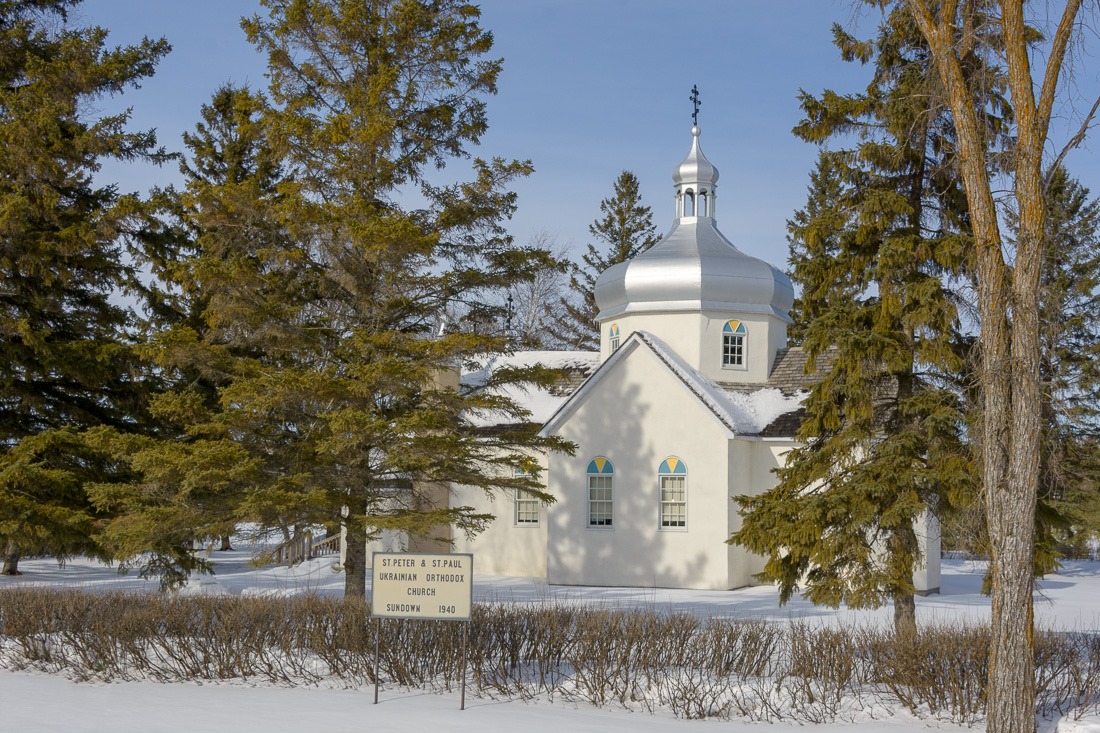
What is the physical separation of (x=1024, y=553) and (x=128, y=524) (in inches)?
445

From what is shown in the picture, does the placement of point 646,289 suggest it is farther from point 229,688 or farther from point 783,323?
point 229,688

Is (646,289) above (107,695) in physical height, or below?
above

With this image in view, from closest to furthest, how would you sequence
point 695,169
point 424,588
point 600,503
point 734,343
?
1. point 424,588
2. point 600,503
3. point 734,343
4. point 695,169

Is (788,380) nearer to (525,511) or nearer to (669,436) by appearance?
(669,436)

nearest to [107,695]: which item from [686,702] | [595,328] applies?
[686,702]

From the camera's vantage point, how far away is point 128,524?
14.8 metres

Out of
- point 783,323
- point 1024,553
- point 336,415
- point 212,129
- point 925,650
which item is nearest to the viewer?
A: point 1024,553

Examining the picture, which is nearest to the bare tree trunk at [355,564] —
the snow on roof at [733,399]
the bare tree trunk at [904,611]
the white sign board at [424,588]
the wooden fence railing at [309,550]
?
the white sign board at [424,588]

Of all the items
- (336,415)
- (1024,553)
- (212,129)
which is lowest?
(1024,553)

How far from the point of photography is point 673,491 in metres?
26.5

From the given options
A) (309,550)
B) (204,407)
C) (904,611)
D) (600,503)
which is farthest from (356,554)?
(309,550)

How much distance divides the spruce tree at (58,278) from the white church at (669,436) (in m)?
8.28

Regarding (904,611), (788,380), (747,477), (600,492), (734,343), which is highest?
(734,343)

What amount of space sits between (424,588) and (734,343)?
1919 cm
